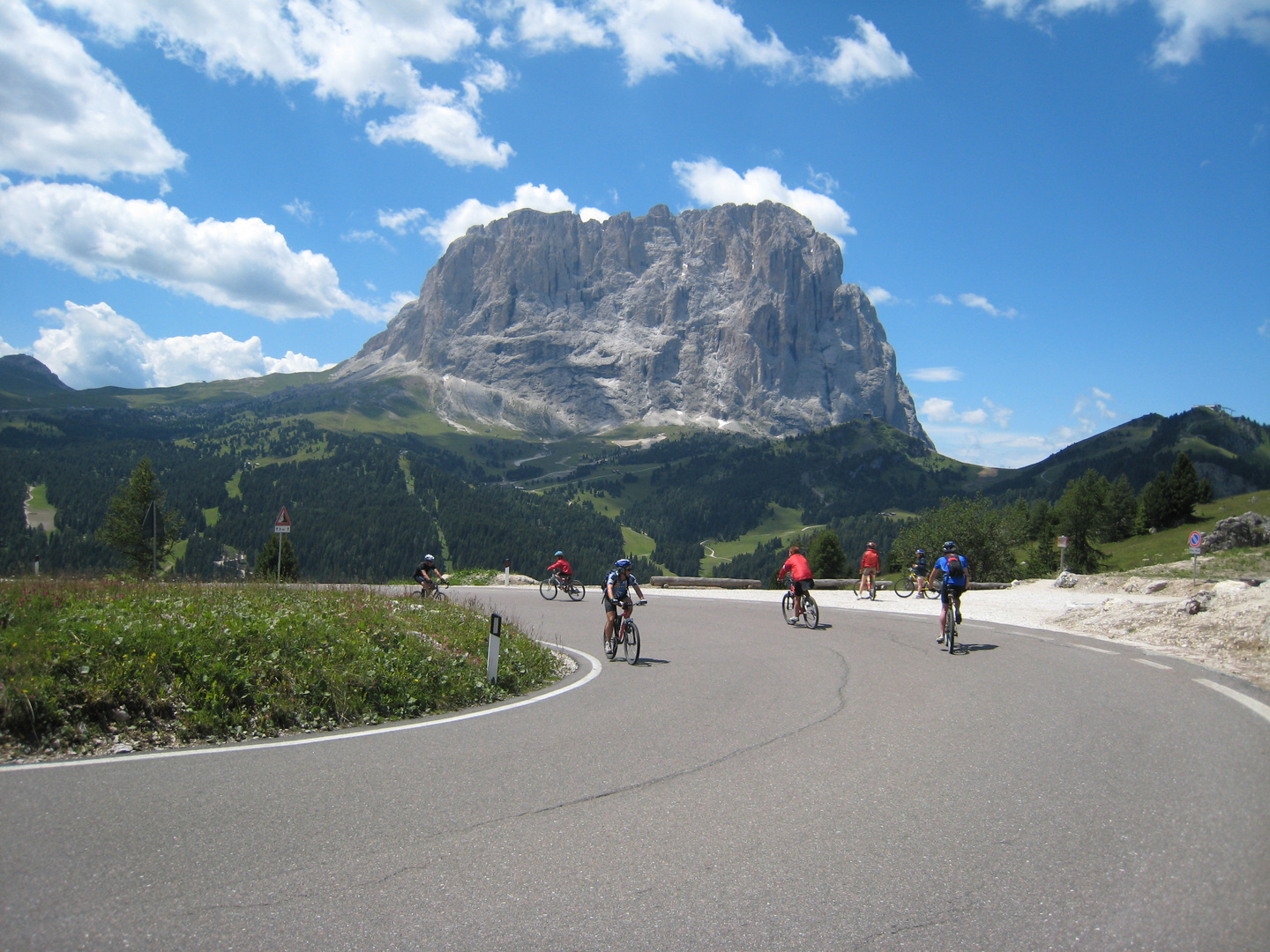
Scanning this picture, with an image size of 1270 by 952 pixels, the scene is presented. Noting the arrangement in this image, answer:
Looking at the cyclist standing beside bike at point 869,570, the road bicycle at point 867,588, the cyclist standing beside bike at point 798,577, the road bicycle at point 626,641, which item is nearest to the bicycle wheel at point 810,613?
the cyclist standing beside bike at point 798,577

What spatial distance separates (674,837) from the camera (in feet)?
15.8

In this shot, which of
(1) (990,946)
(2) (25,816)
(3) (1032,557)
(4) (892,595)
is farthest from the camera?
(3) (1032,557)

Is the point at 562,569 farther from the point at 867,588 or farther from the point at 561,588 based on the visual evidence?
the point at 867,588

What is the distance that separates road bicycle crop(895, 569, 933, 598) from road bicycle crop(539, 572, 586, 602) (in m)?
13.2

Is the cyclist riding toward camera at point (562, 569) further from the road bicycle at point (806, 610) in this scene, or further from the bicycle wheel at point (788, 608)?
the road bicycle at point (806, 610)

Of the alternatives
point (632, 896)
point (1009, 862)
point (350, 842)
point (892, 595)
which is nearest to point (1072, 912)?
point (1009, 862)

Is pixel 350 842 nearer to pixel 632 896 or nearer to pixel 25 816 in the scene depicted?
pixel 632 896

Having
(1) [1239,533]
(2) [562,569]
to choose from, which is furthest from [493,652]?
(1) [1239,533]

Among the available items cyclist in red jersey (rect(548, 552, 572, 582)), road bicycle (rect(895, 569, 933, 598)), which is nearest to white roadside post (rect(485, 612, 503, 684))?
cyclist in red jersey (rect(548, 552, 572, 582))

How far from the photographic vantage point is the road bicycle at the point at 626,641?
13.1 meters

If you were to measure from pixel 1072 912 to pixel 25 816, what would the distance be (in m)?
6.28

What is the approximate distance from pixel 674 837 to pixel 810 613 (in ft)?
→ 49.9

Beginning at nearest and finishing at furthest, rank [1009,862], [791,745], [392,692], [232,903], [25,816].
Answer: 1. [232,903]
2. [1009,862]
3. [25,816]
4. [791,745]
5. [392,692]

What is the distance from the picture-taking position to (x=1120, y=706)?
9031mm
